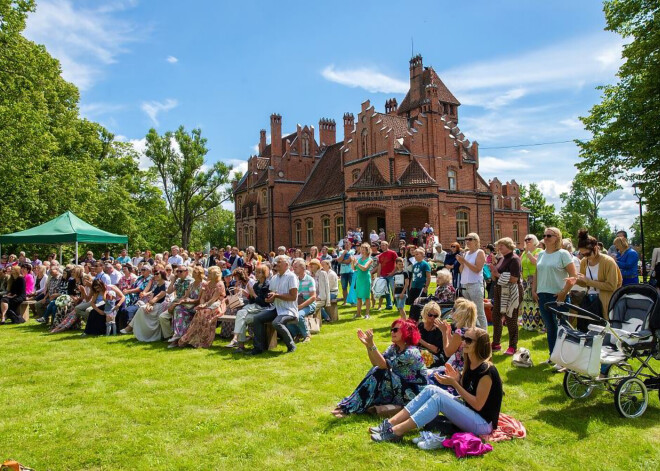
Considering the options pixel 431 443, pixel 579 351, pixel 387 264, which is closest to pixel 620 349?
pixel 579 351

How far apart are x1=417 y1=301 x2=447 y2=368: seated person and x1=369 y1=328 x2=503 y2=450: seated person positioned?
123 cm

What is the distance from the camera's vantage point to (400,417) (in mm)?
4656

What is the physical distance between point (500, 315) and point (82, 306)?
33.4ft

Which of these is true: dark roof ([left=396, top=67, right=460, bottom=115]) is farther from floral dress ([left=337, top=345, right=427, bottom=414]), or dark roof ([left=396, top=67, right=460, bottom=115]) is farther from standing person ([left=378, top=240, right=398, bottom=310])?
floral dress ([left=337, top=345, right=427, bottom=414])

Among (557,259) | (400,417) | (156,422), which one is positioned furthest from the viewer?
(557,259)

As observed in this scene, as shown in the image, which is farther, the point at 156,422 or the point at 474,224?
the point at 474,224

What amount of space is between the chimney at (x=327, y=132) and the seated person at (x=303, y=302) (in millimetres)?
37180

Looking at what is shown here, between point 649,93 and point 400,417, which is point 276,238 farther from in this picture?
point 400,417

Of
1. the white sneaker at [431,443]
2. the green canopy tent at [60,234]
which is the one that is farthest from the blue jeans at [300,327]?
the green canopy tent at [60,234]

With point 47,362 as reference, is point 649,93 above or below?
above

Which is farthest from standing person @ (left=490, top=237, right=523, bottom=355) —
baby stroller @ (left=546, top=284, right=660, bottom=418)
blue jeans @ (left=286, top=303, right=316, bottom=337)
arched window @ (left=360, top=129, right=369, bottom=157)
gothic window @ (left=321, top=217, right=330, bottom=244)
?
gothic window @ (left=321, top=217, right=330, bottom=244)

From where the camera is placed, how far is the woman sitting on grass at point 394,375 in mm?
5188

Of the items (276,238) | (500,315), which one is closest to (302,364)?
(500,315)

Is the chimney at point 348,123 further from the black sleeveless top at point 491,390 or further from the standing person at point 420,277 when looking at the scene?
the black sleeveless top at point 491,390
